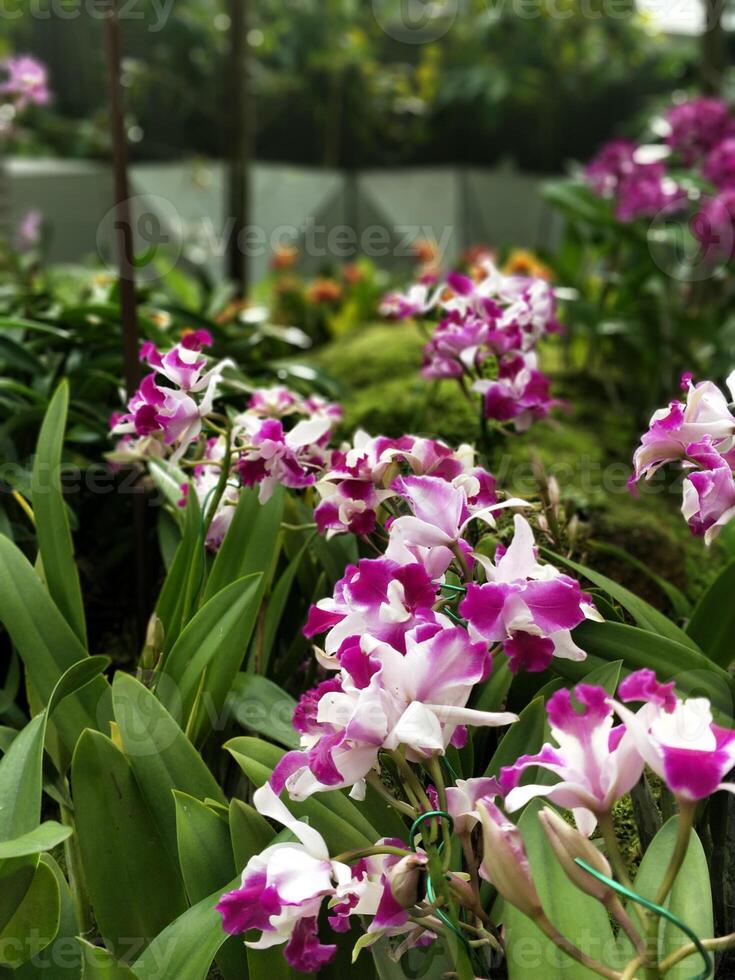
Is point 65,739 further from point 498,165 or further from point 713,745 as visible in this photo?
point 498,165

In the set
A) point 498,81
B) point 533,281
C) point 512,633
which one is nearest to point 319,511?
point 512,633

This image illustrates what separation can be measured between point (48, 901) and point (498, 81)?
5.19 metres

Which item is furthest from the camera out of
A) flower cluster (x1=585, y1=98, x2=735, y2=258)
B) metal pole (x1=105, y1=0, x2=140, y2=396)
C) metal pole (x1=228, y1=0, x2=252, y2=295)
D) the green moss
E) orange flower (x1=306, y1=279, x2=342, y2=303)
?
orange flower (x1=306, y1=279, x2=342, y2=303)

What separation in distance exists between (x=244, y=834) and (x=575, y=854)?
27 centimetres

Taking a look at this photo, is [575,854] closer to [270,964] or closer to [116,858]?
[270,964]

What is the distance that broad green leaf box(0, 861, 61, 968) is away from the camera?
2.39 feet

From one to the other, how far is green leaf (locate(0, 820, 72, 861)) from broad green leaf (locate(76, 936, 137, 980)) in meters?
0.06

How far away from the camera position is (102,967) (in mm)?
652

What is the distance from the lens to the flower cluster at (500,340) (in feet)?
3.61

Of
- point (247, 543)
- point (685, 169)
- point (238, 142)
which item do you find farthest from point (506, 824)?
point (238, 142)

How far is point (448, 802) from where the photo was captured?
2.00 ft

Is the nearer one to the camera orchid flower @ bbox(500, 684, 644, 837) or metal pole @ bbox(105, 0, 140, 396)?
orchid flower @ bbox(500, 684, 644, 837)

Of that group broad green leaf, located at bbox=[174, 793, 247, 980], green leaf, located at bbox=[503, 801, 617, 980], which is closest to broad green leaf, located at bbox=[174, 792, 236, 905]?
broad green leaf, located at bbox=[174, 793, 247, 980]

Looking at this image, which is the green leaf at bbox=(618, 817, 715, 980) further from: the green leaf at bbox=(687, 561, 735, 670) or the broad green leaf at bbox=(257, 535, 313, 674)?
the broad green leaf at bbox=(257, 535, 313, 674)
